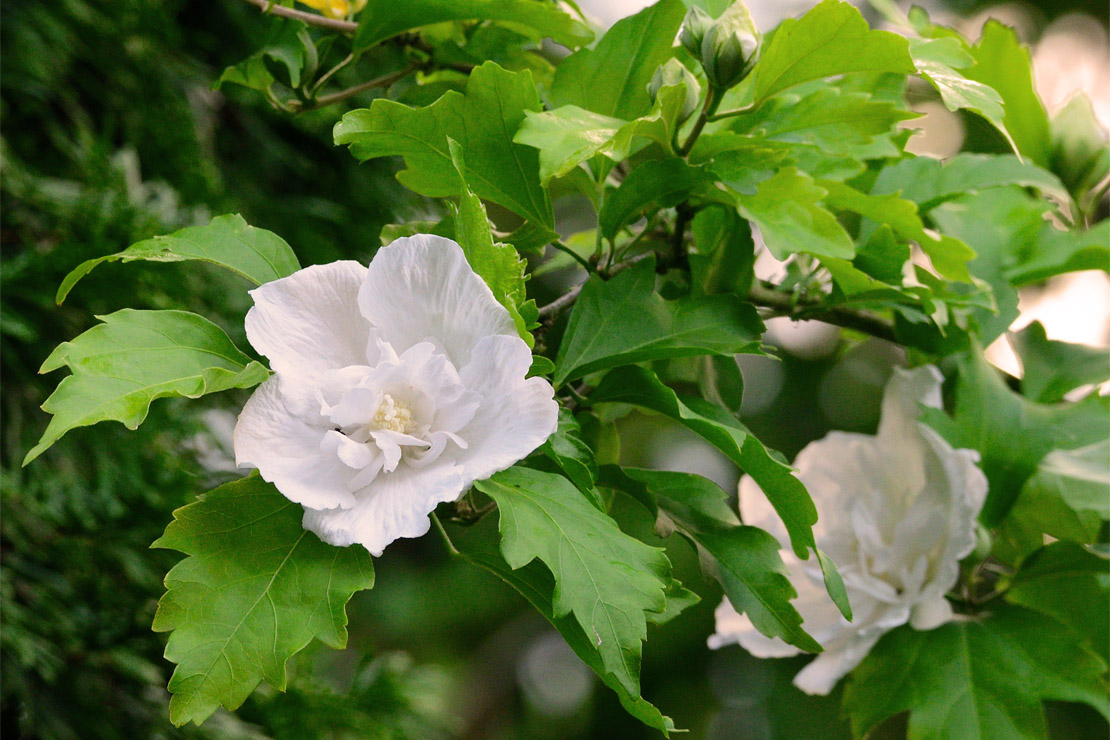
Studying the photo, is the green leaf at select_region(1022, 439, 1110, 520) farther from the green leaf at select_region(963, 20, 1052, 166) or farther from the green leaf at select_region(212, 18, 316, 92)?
the green leaf at select_region(212, 18, 316, 92)

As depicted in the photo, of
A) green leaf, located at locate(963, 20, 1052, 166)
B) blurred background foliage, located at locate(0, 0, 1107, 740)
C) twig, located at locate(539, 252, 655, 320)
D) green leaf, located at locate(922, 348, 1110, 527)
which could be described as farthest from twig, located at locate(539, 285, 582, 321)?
green leaf, located at locate(963, 20, 1052, 166)

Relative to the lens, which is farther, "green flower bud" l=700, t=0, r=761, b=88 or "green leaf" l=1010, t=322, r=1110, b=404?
"green leaf" l=1010, t=322, r=1110, b=404

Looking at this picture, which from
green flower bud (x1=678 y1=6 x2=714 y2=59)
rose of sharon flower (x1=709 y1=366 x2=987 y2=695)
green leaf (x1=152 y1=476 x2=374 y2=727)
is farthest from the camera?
rose of sharon flower (x1=709 y1=366 x2=987 y2=695)

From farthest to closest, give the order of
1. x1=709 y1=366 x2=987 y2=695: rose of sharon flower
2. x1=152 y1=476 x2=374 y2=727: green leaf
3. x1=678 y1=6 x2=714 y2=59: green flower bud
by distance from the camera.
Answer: x1=709 y1=366 x2=987 y2=695: rose of sharon flower
x1=678 y1=6 x2=714 y2=59: green flower bud
x1=152 y1=476 x2=374 y2=727: green leaf

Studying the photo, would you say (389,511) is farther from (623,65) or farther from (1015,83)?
(1015,83)

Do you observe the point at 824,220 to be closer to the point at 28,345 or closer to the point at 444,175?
the point at 444,175
